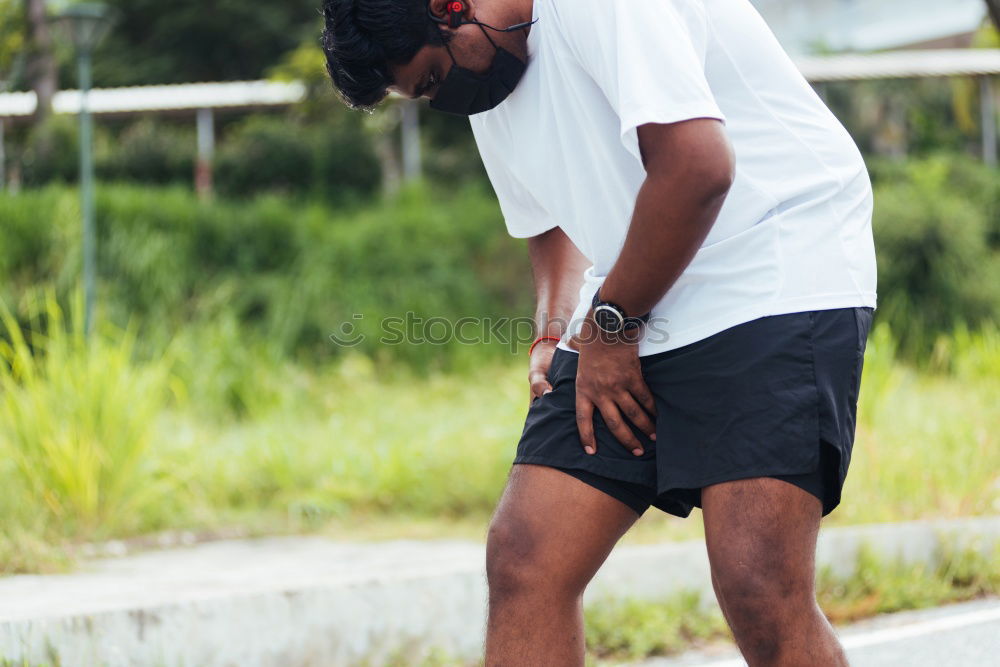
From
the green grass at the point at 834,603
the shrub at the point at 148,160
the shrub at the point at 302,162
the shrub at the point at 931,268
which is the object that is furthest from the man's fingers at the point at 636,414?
the shrub at the point at 148,160

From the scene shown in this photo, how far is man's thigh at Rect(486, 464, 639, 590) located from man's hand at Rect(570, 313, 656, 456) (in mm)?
88

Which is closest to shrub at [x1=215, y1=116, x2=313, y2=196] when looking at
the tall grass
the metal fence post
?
the tall grass

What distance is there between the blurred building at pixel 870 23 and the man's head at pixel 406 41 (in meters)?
31.4

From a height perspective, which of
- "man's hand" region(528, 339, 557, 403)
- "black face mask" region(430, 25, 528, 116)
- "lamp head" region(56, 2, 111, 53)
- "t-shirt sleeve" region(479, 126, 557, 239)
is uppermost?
"lamp head" region(56, 2, 111, 53)

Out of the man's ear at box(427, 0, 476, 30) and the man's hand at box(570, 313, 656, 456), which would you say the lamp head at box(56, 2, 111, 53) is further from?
the man's hand at box(570, 313, 656, 456)

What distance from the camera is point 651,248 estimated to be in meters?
1.77

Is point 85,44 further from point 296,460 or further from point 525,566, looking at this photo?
point 525,566

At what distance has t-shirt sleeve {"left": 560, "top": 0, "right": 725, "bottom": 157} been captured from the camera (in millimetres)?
1690

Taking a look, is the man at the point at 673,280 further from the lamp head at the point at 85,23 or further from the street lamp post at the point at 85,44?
the lamp head at the point at 85,23

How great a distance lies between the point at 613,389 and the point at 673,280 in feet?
0.76

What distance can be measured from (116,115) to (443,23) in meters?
21.4

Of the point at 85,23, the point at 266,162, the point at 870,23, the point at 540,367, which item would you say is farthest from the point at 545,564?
the point at 870,23

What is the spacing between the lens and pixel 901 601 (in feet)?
14.3

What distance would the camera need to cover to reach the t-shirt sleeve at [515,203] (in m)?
2.30
